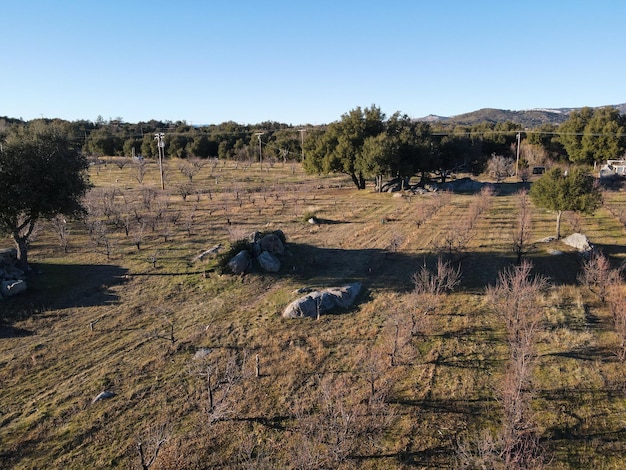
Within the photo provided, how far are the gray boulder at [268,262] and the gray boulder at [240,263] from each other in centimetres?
72

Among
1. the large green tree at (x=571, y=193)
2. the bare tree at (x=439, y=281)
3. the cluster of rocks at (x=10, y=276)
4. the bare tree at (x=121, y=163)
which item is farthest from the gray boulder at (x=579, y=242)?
the bare tree at (x=121, y=163)

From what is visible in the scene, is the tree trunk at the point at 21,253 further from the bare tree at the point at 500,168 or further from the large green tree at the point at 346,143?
the bare tree at the point at 500,168

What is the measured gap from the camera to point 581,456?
405 inches

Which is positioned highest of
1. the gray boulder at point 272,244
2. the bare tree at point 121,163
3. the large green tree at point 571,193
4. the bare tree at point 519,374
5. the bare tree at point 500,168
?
the bare tree at point 121,163

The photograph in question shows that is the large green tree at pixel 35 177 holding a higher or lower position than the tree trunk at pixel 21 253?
higher

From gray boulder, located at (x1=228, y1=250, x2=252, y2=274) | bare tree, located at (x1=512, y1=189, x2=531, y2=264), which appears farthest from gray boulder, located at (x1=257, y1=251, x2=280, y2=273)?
bare tree, located at (x1=512, y1=189, x2=531, y2=264)

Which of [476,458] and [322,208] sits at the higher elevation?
[322,208]

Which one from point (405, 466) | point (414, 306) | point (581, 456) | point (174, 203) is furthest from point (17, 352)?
point (174, 203)

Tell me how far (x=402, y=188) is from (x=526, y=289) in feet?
117

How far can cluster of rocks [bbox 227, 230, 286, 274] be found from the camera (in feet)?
76.1

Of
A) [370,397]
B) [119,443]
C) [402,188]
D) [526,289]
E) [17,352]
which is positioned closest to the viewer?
[119,443]

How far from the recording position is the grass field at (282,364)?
1057cm

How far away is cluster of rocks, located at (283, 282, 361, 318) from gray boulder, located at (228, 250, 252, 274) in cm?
493

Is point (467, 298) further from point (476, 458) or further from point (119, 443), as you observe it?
point (119, 443)
